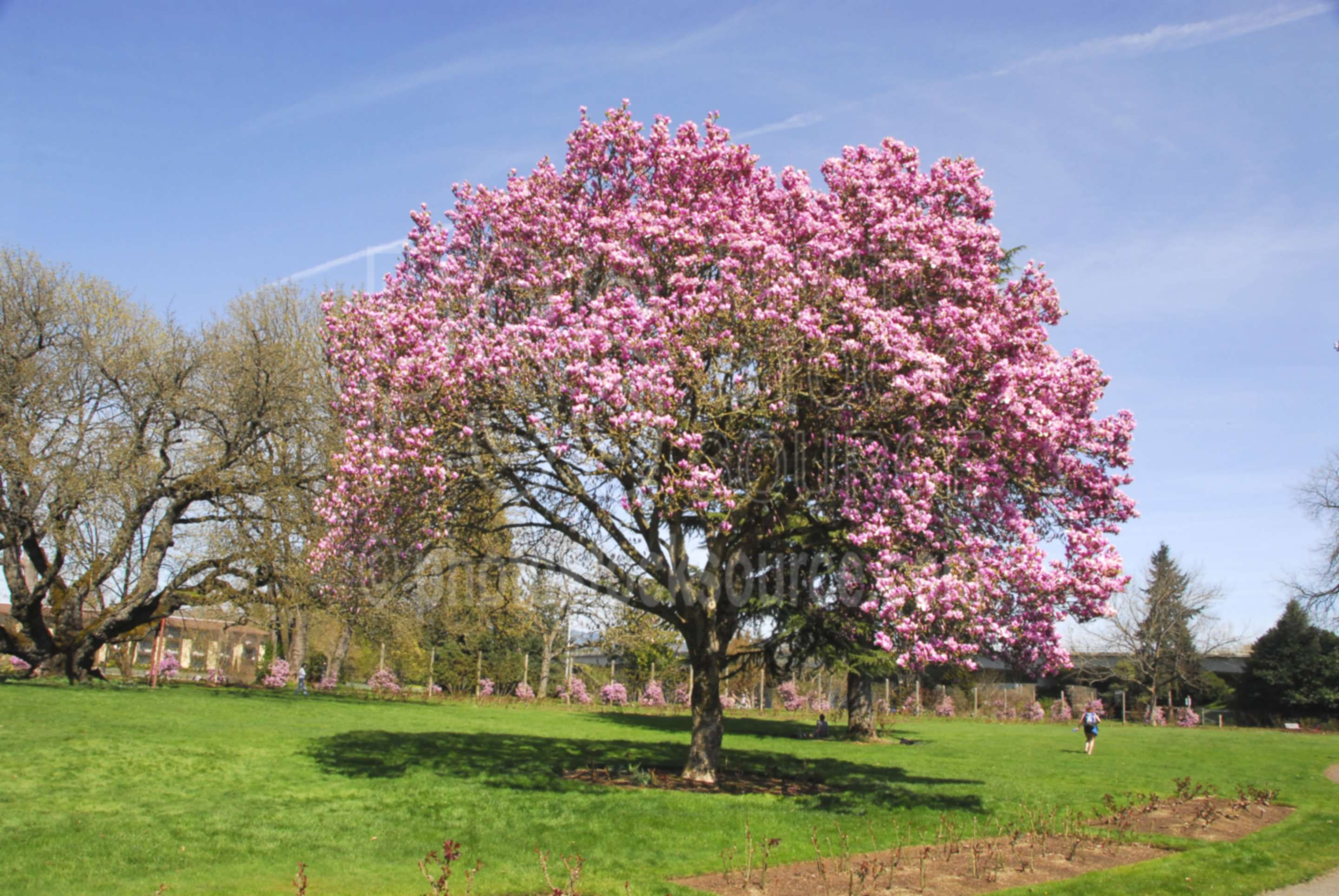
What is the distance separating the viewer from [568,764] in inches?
805

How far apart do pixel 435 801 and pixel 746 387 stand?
829 cm

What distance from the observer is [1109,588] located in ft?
47.6

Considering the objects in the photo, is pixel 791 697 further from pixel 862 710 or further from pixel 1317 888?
pixel 1317 888

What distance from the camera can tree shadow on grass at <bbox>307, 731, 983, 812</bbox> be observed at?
17.3 meters

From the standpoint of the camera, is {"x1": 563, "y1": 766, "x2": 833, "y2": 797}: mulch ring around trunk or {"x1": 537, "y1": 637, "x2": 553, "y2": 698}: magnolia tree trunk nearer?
{"x1": 563, "y1": 766, "x2": 833, "y2": 797}: mulch ring around trunk

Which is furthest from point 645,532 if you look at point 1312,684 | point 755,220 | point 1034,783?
point 1312,684

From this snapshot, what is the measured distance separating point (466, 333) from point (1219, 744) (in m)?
34.7

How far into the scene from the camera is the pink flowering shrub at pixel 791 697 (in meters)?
54.2

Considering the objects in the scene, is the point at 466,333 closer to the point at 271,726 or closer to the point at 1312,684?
the point at 271,726

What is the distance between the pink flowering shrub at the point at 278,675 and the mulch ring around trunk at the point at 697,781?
31.7 meters

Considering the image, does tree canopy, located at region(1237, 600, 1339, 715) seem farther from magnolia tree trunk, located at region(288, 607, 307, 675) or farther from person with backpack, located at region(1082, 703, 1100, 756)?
magnolia tree trunk, located at region(288, 607, 307, 675)

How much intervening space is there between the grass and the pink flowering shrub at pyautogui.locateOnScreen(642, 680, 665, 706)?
19.7 metres

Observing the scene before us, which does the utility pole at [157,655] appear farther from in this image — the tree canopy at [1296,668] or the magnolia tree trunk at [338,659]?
the tree canopy at [1296,668]

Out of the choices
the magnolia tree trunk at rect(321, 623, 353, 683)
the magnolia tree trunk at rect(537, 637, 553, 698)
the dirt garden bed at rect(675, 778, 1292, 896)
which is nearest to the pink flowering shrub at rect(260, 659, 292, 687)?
the magnolia tree trunk at rect(321, 623, 353, 683)
